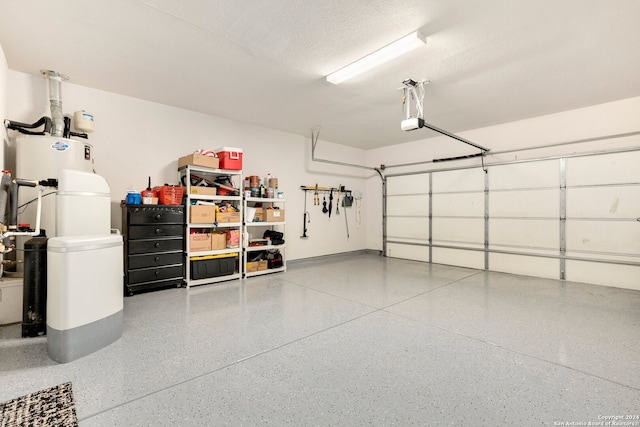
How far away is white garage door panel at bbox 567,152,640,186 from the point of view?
4.08 metres

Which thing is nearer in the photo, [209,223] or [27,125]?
[27,125]

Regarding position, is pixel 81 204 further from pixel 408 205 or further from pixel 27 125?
pixel 408 205

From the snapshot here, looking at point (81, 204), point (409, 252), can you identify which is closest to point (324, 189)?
point (409, 252)

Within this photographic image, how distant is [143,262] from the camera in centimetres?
370

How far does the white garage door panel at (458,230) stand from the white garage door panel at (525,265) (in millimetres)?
461

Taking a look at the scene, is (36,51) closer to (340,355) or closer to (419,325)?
(340,355)

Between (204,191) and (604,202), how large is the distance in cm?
626

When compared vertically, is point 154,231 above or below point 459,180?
below

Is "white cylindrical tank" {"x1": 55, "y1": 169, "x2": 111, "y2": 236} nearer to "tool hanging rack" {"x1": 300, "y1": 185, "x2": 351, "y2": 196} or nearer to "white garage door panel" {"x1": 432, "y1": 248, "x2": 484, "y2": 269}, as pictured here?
"tool hanging rack" {"x1": 300, "y1": 185, "x2": 351, "y2": 196}

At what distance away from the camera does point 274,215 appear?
506 cm

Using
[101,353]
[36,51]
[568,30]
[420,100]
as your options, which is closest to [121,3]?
[36,51]

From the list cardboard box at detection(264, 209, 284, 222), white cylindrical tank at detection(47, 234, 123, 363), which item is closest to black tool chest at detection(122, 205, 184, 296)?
cardboard box at detection(264, 209, 284, 222)

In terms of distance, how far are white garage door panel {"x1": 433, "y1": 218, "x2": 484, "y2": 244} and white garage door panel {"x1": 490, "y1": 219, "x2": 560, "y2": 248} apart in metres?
0.21

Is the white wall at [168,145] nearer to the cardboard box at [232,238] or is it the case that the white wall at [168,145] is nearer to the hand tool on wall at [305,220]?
the hand tool on wall at [305,220]
